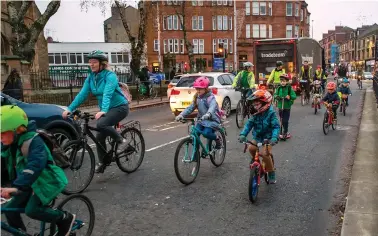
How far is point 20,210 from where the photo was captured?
3.23 meters

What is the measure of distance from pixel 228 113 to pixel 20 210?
11543 millimetres

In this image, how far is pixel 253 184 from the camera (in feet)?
17.2

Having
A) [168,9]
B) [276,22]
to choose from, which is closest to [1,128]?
[168,9]

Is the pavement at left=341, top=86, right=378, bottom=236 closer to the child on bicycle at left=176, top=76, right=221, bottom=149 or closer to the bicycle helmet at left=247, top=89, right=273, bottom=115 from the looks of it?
the bicycle helmet at left=247, top=89, right=273, bottom=115

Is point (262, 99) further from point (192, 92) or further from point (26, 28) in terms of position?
point (26, 28)

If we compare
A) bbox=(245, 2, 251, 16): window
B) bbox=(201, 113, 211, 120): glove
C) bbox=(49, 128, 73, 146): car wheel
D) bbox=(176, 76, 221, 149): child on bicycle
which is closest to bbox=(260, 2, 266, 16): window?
bbox=(245, 2, 251, 16): window

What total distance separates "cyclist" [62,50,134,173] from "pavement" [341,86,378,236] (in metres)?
3.45

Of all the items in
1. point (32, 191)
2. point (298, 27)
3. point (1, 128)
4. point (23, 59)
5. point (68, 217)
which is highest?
point (298, 27)

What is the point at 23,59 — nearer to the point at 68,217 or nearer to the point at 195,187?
the point at 195,187

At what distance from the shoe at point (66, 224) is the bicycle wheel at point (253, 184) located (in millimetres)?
2458

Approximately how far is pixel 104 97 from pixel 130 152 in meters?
1.33

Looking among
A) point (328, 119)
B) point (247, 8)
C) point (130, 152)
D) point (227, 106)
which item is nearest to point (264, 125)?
point (130, 152)

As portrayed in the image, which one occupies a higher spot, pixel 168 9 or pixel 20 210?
pixel 168 9

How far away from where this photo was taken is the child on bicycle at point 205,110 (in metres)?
6.53
